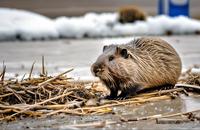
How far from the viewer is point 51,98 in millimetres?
6422

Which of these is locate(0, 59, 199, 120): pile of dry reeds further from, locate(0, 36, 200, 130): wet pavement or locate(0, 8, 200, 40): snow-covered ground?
locate(0, 8, 200, 40): snow-covered ground

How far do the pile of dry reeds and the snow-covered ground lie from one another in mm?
8748

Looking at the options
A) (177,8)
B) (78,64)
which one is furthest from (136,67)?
(177,8)

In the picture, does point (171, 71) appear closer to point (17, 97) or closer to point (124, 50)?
point (124, 50)

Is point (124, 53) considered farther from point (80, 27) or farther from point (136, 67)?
point (80, 27)

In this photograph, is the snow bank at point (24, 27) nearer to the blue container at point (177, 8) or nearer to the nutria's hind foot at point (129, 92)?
the blue container at point (177, 8)

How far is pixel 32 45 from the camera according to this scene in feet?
47.5

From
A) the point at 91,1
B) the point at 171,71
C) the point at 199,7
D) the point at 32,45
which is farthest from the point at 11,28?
the point at 91,1

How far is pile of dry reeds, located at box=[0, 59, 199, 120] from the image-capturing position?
19.8 feet

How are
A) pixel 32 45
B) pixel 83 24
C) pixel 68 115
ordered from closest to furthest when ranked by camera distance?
pixel 68 115 < pixel 32 45 < pixel 83 24

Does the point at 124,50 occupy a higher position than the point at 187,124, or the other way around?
the point at 124,50

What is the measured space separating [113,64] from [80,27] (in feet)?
31.3

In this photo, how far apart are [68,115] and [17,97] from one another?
0.65 metres

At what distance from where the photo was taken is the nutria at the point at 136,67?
682 cm
